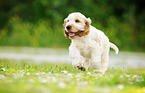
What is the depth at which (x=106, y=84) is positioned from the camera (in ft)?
15.6

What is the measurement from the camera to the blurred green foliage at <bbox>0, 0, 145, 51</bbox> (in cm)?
1922

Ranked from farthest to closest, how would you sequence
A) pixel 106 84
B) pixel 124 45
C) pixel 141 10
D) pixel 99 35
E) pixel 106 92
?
pixel 141 10 < pixel 124 45 < pixel 99 35 < pixel 106 84 < pixel 106 92

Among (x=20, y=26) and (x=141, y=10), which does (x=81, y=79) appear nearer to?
(x=20, y=26)

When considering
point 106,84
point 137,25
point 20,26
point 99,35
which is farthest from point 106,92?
point 137,25

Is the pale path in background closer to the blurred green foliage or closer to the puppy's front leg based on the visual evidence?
the blurred green foliage

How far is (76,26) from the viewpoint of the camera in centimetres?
641

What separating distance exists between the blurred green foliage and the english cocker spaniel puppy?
1043 cm

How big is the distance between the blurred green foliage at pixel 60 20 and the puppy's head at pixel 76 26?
10.6 metres

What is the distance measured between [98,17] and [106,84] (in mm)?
20943

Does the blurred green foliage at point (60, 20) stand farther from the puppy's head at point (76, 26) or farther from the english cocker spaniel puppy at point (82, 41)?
the puppy's head at point (76, 26)

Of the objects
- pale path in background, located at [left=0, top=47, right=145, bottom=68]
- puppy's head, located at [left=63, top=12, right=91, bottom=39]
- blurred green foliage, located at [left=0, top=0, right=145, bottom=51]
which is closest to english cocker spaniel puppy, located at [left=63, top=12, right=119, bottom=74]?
puppy's head, located at [left=63, top=12, right=91, bottom=39]

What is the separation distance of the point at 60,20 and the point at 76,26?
18393mm

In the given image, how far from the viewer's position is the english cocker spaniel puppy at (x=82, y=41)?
644 centimetres

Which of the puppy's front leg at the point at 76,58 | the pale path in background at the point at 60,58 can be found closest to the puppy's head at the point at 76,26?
the puppy's front leg at the point at 76,58
